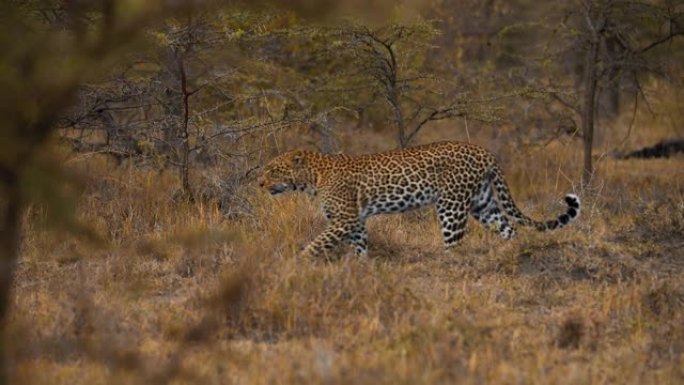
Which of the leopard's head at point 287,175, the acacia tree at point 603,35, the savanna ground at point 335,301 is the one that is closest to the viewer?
the savanna ground at point 335,301

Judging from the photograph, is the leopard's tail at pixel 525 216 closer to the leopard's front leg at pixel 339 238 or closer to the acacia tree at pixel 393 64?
the leopard's front leg at pixel 339 238

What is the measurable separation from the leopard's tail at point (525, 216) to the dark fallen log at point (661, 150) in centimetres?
865

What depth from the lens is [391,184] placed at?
11.4 meters

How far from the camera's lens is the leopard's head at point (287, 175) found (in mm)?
11562

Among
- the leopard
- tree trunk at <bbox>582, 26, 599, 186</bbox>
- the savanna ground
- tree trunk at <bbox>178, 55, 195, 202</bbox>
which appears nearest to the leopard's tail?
the leopard

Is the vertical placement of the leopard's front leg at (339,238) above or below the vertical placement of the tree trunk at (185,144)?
below

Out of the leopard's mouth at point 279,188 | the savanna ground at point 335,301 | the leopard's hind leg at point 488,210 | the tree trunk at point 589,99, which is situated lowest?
the savanna ground at point 335,301

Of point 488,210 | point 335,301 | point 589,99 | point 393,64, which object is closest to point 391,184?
point 488,210

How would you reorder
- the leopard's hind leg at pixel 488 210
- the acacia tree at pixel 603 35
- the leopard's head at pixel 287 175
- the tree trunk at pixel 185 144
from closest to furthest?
the leopard's head at pixel 287 175, the leopard's hind leg at pixel 488 210, the tree trunk at pixel 185 144, the acacia tree at pixel 603 35

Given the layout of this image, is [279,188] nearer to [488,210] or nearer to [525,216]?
[488,210]

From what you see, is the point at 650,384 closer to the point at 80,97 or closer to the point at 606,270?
the point at 606,270

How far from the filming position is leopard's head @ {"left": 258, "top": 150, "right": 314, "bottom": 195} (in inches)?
455

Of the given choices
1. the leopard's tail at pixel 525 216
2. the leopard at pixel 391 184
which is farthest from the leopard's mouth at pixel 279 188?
the leopard's tail at pixel 525 216

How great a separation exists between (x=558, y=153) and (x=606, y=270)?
932 centimetres
